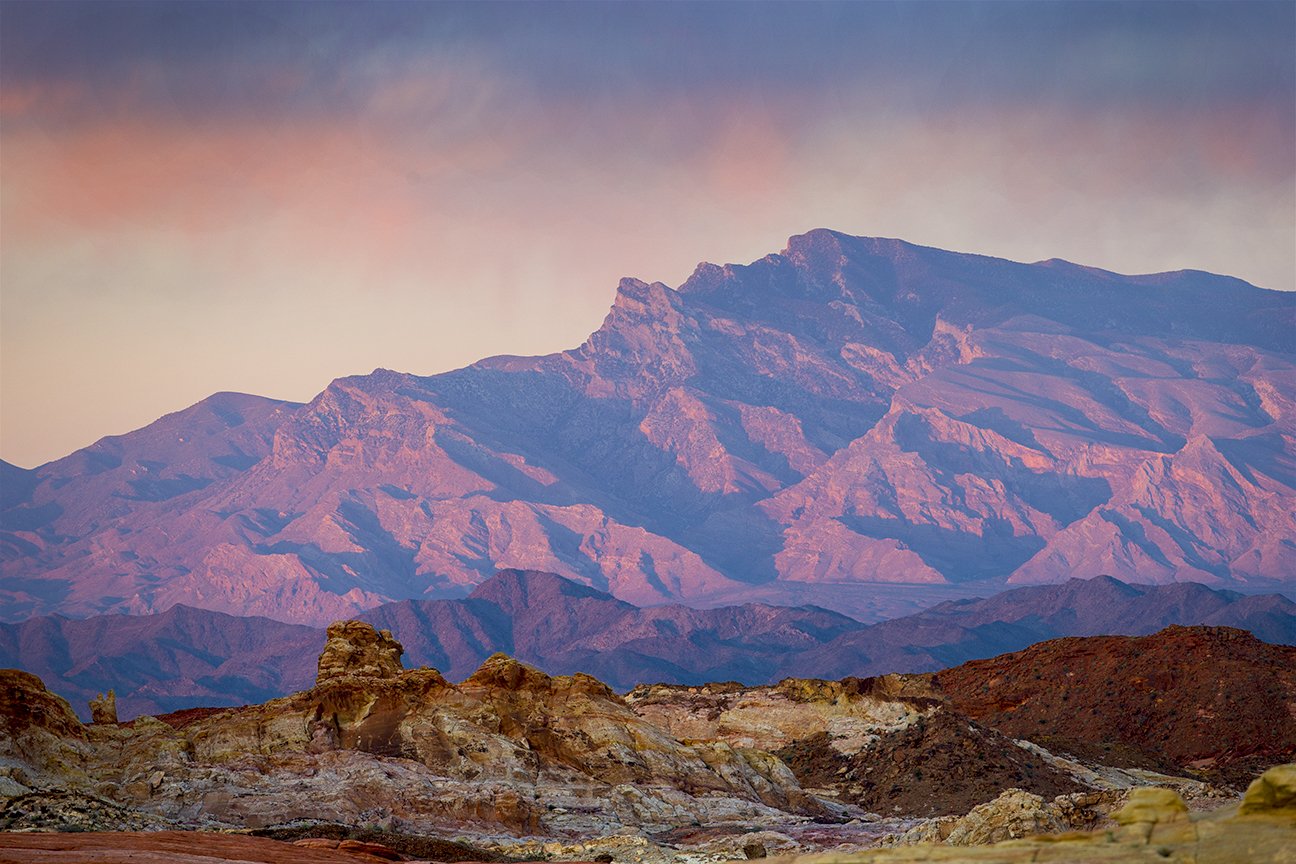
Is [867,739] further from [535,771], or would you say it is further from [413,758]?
[413,758]

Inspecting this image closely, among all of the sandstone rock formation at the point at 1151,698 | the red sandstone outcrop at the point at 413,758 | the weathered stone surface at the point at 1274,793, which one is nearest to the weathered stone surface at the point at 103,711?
the red sandstone outcrop at the point at 413,758

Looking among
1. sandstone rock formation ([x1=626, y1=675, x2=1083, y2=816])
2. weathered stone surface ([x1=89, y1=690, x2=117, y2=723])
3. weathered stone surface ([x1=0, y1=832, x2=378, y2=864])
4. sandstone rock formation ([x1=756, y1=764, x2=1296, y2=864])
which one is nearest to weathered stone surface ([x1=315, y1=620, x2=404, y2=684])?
weathered stone surface ([x1=89, y1=690, x2=117, y2=723])

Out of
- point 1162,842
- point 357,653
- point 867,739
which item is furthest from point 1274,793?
point 867,739

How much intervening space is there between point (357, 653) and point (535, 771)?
1321 cm

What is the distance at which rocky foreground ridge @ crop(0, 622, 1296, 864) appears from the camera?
54.0 meters

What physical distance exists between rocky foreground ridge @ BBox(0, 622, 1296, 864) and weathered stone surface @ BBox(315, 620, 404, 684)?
0.15 meters

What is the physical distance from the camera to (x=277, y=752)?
231 feet

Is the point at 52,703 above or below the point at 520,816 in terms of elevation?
above

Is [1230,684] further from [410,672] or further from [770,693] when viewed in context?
[410,672]

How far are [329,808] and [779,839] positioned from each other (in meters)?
18.3

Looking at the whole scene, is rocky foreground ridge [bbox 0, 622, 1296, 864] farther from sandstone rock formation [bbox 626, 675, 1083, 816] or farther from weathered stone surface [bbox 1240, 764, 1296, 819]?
weathered stone surface [bbox 1240, 764, 1296, 819]

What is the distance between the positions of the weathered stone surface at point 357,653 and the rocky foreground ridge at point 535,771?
0.48 feet

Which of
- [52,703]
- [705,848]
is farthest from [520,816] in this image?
[52,703]

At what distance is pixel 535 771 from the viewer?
235ft
